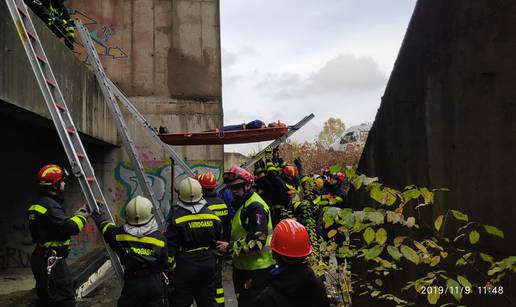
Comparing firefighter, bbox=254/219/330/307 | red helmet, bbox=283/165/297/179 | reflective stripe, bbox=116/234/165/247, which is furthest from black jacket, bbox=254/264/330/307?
red helmet, bbox=283/165/297/179

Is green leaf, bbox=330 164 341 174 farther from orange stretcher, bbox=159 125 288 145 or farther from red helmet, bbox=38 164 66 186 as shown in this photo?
orange stretcher, bbox=159 125 288 145

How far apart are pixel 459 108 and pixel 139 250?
306cm

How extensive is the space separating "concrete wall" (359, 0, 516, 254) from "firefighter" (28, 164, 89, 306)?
341 cm

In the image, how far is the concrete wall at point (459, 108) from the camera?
2.63 meters

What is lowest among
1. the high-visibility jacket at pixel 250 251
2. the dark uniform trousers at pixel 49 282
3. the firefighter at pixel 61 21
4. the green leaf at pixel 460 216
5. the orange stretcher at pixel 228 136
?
the dark uniform trousers at pixel 49 282

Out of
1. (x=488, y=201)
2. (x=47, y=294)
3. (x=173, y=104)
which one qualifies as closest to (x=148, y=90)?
(x=173, y=104)

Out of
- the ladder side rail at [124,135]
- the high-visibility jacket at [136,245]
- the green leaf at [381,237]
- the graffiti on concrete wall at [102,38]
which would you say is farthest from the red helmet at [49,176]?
the graffiti on concrete wall at [102,38]

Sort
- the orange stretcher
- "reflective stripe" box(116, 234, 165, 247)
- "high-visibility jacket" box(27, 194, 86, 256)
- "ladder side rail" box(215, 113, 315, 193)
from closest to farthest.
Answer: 1. "reflective stripe" box(116, 234, 165, 247)
2. "high-visibility jacket" box(27, 194, 86, 256)
3. the orange stretcher
4. "ladder side rail" box(215, 113, 315, 193)

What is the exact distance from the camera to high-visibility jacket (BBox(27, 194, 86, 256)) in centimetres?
418

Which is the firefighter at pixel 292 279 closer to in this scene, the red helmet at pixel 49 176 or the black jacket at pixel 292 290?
the black jacket at pixel 292 290

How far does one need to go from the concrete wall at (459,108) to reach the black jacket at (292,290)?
1365mm

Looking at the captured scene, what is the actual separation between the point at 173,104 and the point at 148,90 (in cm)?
65

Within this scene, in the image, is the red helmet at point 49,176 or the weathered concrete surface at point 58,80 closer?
the weathered concrete surface at point 58,80

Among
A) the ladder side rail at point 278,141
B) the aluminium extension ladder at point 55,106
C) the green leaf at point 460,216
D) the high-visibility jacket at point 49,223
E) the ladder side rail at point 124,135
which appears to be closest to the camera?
the green leaf at point 460,216
